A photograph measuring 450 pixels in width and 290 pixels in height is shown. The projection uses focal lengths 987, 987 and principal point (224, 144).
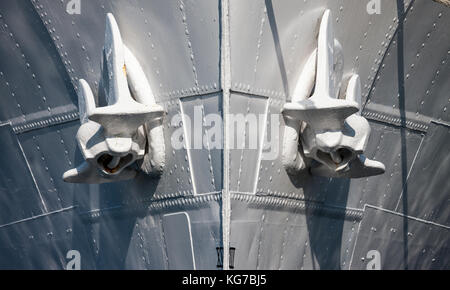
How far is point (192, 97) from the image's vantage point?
8.96 m

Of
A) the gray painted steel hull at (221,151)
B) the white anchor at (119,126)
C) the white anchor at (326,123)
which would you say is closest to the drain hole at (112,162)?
the white anchor at (119,126)

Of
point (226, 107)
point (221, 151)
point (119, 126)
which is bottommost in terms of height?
point (221, 151)

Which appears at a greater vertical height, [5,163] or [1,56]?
[1,56]

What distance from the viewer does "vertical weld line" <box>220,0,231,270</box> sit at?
28.5ft

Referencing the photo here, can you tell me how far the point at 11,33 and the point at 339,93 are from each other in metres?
3.38

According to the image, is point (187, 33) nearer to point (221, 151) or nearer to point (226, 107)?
point (226, 107)

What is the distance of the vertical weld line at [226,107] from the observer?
868 centimetres

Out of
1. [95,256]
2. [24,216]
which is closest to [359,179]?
[95,256]

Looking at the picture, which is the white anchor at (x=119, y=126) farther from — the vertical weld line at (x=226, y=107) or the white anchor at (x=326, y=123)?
the white anchor at (x=326, y=123)

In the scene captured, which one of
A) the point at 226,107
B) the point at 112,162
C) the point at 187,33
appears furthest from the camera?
the point at 112,162

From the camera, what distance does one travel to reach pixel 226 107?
28.6ft

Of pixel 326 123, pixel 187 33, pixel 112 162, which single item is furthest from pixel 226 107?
pixel 112 162

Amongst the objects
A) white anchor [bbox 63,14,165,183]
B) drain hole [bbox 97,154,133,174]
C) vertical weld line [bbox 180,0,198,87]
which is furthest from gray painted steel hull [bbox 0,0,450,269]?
drain hole [bbox 97,154,133,174]

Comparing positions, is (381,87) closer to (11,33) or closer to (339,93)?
(339,93)
